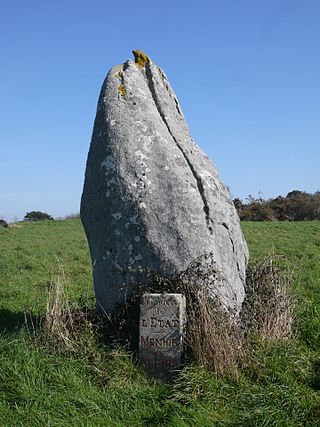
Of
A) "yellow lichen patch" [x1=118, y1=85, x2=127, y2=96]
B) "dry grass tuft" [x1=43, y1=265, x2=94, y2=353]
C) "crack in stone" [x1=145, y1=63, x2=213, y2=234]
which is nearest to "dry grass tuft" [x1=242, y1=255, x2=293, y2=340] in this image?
"crack in stone" [x1=145, y1=63, x2=213, y2=234]

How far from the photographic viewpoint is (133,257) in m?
6.34

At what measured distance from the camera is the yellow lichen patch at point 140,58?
7816 mm

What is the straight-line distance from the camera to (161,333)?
5.81 metres

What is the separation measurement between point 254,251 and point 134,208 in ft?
36.4

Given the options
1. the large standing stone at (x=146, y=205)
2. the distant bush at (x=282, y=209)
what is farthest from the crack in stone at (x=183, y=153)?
the distant bush at (x=282, y=209)

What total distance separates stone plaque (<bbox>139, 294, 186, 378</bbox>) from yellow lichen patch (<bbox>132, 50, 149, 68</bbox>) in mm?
3559

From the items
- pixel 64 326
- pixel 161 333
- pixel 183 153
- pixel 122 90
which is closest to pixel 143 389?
pixel 161 333

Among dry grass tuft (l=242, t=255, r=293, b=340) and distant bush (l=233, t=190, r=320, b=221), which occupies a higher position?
distant bush (l=233, t=190, r=320, b=221)

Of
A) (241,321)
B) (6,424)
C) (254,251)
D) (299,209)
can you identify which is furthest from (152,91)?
(299,209)

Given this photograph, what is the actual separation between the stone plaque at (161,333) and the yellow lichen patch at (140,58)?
356cm

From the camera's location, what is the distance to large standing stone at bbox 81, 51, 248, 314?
632cm

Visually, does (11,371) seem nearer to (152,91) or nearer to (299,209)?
(152,91)

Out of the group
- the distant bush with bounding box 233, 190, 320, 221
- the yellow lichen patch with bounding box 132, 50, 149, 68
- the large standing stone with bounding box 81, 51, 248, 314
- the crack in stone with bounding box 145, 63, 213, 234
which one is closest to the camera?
the large standing stone with bounding box 81, 51, 248, 314

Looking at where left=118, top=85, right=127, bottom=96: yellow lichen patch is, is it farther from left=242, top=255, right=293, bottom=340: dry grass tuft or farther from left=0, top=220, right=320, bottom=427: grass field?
left=0, top=220, right=320, bottom=427: grass field
